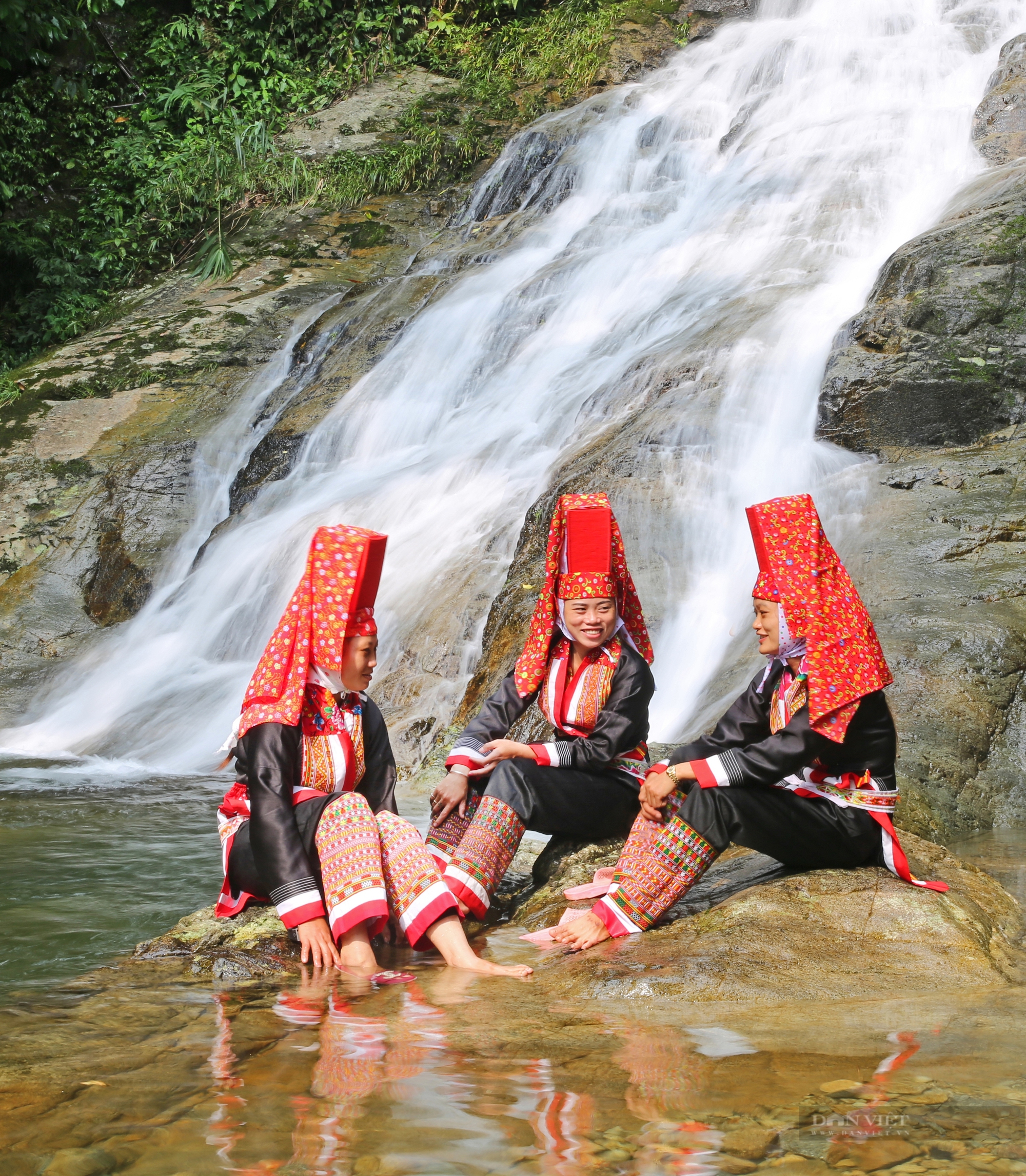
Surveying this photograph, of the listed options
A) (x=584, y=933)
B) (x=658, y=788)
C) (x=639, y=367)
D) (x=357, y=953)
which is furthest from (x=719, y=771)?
(x=639, y=367)

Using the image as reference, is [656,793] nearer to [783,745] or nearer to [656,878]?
[656,878]

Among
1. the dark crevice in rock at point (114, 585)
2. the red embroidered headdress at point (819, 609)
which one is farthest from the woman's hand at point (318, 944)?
the dark crevice in rock at point (114, 585)

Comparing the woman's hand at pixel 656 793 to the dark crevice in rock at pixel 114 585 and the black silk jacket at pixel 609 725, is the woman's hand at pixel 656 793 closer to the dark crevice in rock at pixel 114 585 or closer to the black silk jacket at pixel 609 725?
the black silk jacket at pixel 609 725

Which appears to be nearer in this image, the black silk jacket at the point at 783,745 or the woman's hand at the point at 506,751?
the black silk jacket at the point at 783,745

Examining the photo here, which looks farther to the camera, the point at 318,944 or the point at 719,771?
the point at 719,771

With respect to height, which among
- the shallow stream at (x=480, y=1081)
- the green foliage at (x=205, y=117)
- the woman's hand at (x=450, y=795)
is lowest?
the shallow stream at (x=480, y=1081)

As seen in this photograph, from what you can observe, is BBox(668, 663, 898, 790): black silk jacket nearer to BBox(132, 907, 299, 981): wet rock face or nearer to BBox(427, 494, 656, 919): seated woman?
BBox(427, 494, 656, 919): seated woman

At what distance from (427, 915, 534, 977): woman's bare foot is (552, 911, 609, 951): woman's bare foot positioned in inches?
7.5

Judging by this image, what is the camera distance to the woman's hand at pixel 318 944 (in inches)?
127

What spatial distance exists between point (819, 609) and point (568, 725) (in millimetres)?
1115

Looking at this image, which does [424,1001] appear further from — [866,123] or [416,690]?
[866,123]

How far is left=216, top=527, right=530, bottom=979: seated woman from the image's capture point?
10.7ft

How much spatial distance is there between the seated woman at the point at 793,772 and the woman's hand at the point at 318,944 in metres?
0.69

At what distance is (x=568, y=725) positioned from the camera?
13.6ft
